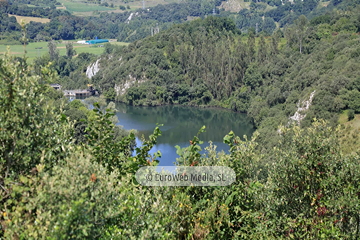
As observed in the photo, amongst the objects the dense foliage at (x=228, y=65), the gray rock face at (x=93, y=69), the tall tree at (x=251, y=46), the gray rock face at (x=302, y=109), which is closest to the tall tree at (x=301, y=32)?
the dense foliage at (x=228, y=65)

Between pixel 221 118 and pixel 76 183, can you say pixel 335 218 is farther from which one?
pixel 221 118

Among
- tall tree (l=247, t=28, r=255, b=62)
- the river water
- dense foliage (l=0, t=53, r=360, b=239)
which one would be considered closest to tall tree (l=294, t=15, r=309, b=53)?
tall tree (l=247, t=28, r=255, b=62)

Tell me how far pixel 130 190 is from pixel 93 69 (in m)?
95.3

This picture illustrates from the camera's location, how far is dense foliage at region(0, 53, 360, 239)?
222 inches

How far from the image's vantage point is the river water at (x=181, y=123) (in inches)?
2073

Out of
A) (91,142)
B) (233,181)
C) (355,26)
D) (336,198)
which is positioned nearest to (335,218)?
(336,198)

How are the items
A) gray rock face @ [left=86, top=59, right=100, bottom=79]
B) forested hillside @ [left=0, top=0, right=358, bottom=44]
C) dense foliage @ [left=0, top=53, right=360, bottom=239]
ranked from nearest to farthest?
dense foliage @ [left=0, top=53, right=360, bottom=239]
gray rock face @ [left=86, top=59, right=100, bottom=79]
forested hillside @ [left=0, top=0, right=358, bottom=44]

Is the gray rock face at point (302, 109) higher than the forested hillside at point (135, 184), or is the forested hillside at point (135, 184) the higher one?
the forested hillside at point (135, 184)

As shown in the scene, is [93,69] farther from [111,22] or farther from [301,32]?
[111,22]

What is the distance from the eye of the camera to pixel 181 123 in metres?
64.7

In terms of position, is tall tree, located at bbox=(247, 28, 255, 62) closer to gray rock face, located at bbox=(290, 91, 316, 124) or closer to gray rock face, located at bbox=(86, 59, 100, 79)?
gray rock face, located at bbox=(86, 59, 100, 79)

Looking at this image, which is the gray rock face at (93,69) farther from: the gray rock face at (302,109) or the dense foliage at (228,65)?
the gray rock face at (302,109)

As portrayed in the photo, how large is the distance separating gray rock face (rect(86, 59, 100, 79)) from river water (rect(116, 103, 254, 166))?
20.3 m

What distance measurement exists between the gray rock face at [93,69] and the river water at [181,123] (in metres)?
20.3
